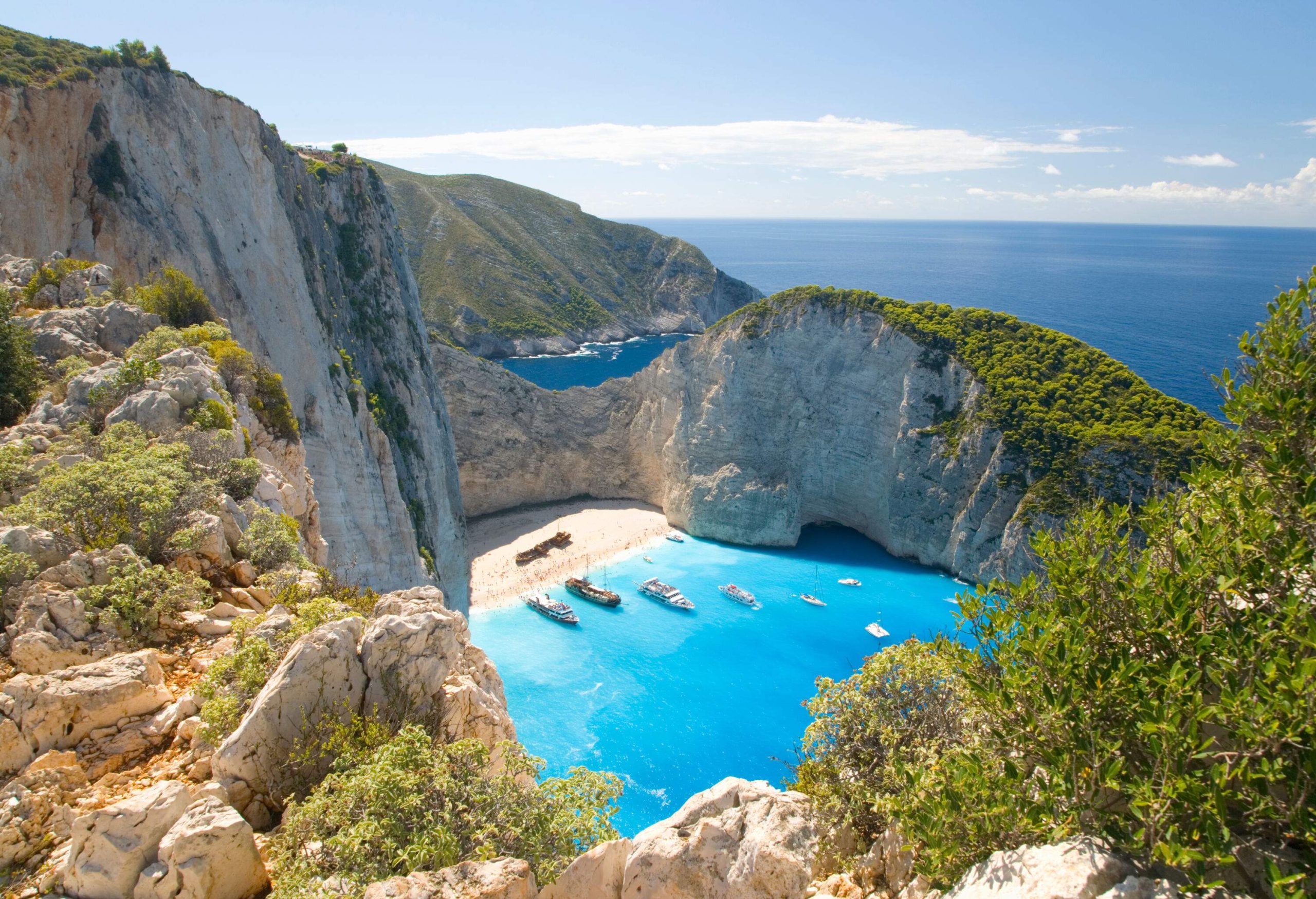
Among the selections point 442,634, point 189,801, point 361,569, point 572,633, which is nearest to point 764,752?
point 572,633

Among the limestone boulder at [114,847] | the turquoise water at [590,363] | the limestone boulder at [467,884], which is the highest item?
the limestone boulder at [114,847]

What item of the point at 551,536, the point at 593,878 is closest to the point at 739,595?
the point at 551,536

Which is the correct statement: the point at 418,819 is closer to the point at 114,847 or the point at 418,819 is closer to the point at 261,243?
the point at 114,847

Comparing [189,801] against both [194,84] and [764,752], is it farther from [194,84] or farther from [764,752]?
[194,84]

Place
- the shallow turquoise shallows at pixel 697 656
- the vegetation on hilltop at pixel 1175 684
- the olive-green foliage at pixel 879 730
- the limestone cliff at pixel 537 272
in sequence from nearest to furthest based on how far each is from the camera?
the vegetation on hilltop at pixel 1175 684 → the olive-green foliage at pixel 879 730 → the shallow turquoise shallows at pixel 697 656 → the limestone cliff at pixel 537 272

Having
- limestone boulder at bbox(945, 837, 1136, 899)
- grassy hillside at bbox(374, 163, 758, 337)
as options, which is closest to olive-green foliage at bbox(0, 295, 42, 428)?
limestone boulder at bbox(945, 837, 1136, 899)

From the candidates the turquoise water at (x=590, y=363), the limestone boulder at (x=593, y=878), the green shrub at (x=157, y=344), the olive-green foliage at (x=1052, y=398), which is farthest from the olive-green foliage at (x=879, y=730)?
the turquoise water at (x=590, y=363)

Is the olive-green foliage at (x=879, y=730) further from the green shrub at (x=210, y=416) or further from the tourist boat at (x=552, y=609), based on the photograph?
the tourist boat at (x=552, y=609)
